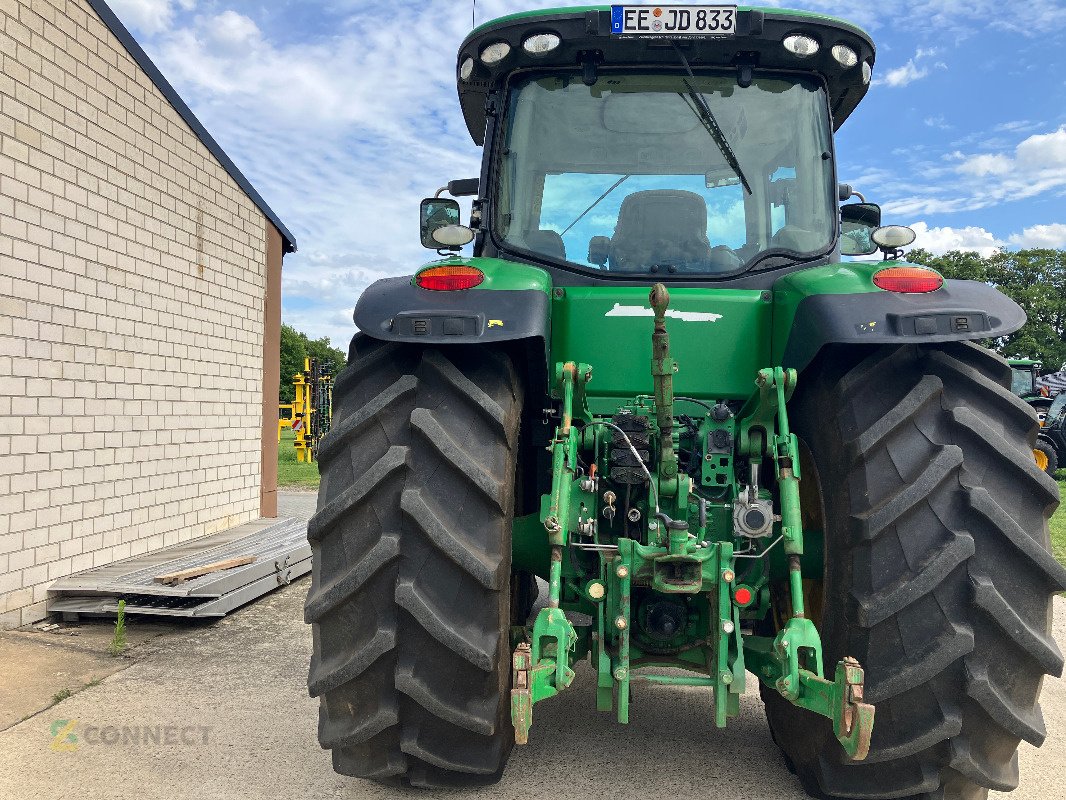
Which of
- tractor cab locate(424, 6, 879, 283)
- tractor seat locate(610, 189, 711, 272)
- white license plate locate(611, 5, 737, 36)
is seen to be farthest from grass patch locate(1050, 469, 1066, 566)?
white license plate locate(611, 5, 737, 36)

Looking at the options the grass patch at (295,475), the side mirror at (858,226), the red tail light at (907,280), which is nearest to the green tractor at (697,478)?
the red tail light at (907,280)

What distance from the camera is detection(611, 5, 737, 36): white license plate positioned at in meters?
3.05

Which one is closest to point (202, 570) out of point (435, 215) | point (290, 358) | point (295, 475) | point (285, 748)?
point (285, 748)

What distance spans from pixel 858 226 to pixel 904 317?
1.70 metres

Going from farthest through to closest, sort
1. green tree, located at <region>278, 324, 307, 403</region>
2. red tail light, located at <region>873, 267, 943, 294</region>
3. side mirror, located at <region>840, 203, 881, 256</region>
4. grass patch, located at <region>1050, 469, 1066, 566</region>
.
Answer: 1. green tree, located at <region>278, 324, 307, 403</region>
2. grass patch, located at <region>1050, 469, 1066, 566</region>
3. side mirror, located at <region>840, 203, 881, 256</region>
4. red tail light, located at <region>873, 267, 943, 294</region>

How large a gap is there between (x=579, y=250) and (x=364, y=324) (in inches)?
39.7

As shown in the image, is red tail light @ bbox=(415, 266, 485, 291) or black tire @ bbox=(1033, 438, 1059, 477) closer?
red tail light @ bbox=(415, 266, 485, 291)

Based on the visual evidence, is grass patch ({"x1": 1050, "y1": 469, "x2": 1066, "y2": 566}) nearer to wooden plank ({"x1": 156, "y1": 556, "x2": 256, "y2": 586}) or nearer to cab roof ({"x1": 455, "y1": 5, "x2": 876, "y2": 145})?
cab roof ({"x1": 455, "y1": 5, "x2": 876, "y2": 145})

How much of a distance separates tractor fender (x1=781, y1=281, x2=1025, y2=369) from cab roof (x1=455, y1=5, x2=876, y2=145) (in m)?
1.11

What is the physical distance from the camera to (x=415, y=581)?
2365mm

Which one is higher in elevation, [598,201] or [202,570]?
[598,201]

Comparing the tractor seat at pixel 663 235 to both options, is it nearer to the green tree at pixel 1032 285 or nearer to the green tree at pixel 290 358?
the green tree at pixel 1032 285

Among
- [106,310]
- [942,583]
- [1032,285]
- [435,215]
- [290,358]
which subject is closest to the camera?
[942,583]

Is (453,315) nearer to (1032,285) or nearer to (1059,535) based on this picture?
(1059,535)
